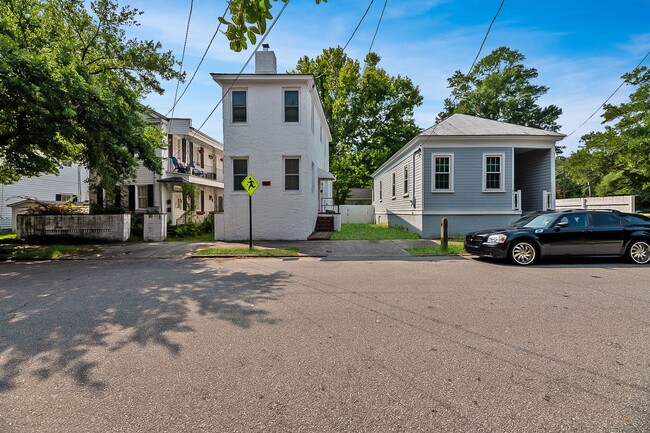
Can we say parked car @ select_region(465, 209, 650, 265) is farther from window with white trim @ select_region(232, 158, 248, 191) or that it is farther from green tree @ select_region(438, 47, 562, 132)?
green tree @ select_region(438, 47, 562, 132)

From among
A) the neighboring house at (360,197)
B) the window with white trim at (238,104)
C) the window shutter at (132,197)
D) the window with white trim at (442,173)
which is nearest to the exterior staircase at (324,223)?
the window with white trim at (442,173)

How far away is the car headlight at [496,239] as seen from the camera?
9047 millimetres

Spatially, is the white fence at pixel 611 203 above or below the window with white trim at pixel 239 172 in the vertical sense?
below

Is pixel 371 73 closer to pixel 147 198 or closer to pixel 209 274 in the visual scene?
pixel 147 198

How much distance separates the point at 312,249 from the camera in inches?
479

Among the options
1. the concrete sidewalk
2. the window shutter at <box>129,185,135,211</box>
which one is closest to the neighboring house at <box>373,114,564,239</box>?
the concrete sidewalk

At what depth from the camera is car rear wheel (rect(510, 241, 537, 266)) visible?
8914mm

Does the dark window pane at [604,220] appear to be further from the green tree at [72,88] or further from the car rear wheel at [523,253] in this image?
the green tree at [72,88]

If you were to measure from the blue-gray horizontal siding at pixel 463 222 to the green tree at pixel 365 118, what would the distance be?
56.0ft

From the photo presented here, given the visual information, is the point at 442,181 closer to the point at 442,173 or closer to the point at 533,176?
A: the point at 442,173

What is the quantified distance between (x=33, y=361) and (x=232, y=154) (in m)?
12.6

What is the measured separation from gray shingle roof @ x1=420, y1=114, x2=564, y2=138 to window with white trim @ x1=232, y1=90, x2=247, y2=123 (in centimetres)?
821

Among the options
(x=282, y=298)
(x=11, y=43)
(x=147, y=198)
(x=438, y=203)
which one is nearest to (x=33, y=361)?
(x=282, y=298)

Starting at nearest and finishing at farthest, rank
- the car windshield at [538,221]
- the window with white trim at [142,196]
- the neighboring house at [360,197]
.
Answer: the car windshield at [538,221] < the window with white trim at [142,196] < the neighboring house at [360,197]
